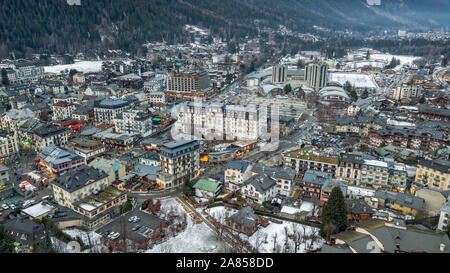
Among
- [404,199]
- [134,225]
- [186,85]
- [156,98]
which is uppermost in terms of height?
[186,85]

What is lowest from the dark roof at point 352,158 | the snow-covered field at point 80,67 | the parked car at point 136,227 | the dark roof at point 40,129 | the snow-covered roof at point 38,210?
the parked car at point 136,227

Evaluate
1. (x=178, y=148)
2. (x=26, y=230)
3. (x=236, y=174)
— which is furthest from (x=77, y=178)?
(x=236, y=174)

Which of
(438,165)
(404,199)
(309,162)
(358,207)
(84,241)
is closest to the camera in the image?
(84,241)

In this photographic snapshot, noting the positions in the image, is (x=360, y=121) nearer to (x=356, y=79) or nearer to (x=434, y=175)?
(x=434, y=175)

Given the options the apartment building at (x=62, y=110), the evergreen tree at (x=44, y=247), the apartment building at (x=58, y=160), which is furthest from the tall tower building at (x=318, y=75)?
the evergreen tree at (x=44, y=247)

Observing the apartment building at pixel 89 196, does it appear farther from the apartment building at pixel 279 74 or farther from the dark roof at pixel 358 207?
the apartment building at pixel 279 74

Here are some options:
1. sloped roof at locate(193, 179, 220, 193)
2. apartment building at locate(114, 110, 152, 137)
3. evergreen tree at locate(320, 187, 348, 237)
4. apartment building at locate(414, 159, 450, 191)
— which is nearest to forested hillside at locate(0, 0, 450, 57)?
apartment building at locate(114, 110, 152, 137)
